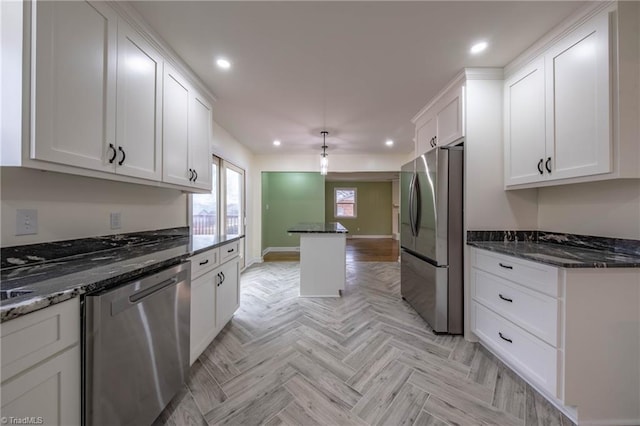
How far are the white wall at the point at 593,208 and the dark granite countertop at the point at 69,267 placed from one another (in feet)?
9.93

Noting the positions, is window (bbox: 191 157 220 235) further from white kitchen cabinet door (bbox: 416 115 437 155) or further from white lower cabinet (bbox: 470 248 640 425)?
white lower cabinet (bbox: 470 248 640 425)

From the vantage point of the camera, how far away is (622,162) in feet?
4.65

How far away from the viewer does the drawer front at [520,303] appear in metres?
1.44

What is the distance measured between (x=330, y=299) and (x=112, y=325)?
254 centimetres

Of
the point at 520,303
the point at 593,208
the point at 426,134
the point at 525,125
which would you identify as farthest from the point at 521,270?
the point at 426,134

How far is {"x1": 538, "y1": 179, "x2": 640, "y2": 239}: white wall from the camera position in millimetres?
1619

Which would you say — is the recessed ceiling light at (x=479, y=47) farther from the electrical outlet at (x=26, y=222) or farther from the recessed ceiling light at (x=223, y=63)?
the electrical outlet at (x=26, y=222)

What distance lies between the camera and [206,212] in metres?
3.45

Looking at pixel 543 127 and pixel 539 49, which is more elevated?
pixel 539 49

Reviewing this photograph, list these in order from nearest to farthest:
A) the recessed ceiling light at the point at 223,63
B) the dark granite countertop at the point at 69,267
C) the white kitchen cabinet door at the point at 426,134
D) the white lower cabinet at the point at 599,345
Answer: the dark granite countertop at the point at 69,267, the white lower cabinet at the point at 599,345, the recessed ceiling light at the point at 223,63, the white kitchen cabinet door at the point at 426,134

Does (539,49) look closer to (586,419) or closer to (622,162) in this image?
(622,162)

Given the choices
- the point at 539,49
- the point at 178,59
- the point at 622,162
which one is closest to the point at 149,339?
the point at 178,59

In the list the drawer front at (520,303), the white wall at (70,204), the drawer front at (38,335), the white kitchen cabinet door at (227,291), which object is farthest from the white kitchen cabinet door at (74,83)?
the drawer front at (520,303)

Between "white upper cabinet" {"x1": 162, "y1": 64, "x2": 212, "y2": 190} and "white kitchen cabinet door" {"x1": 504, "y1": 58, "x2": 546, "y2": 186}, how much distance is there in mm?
2932
